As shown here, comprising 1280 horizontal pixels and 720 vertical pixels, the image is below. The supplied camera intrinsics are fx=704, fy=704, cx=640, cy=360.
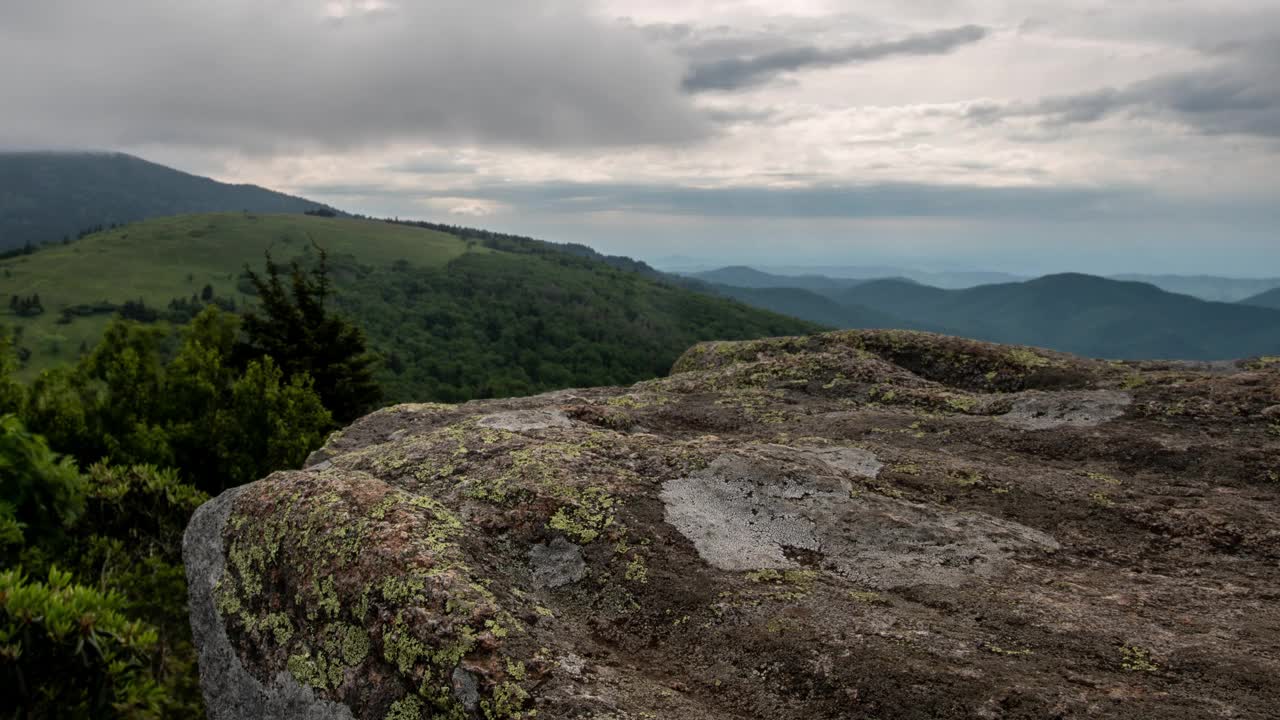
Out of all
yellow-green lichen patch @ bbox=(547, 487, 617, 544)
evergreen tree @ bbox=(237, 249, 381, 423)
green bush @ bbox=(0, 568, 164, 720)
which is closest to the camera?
yellow-green lichen patch @ bbox=(547, 487, 617, 544)

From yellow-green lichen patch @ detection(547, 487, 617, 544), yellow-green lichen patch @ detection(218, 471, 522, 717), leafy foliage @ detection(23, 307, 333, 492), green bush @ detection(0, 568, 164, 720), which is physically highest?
yellow-green lichen patch @ detection(547, 487, 617, 544)

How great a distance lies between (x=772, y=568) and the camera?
5762mm

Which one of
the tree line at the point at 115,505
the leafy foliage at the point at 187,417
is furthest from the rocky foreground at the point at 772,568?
the leafy foliage at the point at 187,417

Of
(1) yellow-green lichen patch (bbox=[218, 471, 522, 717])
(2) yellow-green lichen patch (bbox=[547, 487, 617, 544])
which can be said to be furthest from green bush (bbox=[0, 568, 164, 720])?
(2) yellow-green lichen patch (bbox=[547, 487, 617, 544])

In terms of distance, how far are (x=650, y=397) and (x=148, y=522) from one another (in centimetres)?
1275

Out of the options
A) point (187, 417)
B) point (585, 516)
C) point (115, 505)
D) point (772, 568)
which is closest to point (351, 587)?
point (585, 516)

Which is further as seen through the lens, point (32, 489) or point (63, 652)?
point (32, 489)

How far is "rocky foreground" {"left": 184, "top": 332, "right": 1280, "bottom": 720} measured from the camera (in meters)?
4.43

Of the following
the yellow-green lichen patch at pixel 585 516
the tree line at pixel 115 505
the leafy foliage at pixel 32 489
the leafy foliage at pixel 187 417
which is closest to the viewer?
the yellow-green lichen patch at pixel 585 516

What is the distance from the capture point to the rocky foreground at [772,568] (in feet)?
14.5

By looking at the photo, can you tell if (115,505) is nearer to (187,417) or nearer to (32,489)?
(32,489)

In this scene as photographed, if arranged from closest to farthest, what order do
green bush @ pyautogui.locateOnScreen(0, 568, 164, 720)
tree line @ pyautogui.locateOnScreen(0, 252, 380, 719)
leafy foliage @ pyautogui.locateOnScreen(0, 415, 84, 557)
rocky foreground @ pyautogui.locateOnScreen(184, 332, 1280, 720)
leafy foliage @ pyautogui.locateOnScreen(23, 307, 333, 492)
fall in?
rocky foreground @ pyautogui.locateOnScreen(184, 332, 1280, 720) → green bush @ pyautogui.locateOnScreen(0, 568, 164, 720) → tree line @ pyautogui.locateOnScreen(0, 252, 380, 719) → leafy foliage @ pyautogui.locateOnScreen(0, 415, 84, 557) → leafy foliage @ pyautogui.locateOnScreen(23, 307, 333, 492)

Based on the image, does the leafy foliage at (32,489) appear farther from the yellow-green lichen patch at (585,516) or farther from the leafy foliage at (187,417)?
the leafy foliage at (187,417)

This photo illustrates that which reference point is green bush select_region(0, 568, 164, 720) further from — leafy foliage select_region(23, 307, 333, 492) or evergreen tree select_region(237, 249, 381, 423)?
evergreen tree select_region(237, 249, 381, 423)
